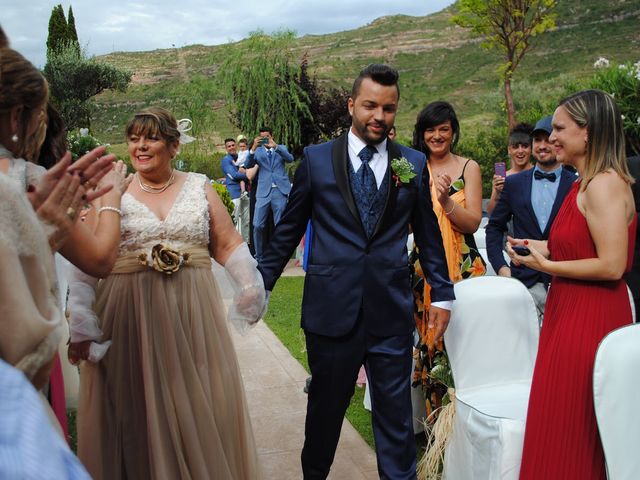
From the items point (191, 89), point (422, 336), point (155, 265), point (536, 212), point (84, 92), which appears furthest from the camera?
point (84, 92)

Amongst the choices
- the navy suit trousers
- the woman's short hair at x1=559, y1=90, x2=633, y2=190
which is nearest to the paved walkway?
the navy suit trousers

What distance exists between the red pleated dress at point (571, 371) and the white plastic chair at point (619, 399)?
18 cm

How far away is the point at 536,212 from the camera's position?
446cm

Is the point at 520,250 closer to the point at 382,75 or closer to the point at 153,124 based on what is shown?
the point at 382,75

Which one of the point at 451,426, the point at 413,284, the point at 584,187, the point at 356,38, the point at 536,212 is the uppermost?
the point at 356,38

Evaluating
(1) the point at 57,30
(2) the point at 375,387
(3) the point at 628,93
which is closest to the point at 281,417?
(2) the point at 375,387

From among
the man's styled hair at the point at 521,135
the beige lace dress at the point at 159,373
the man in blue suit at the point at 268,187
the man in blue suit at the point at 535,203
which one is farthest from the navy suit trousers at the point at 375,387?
the man in blue suit at the point at 268,187

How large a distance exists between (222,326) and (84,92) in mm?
32597

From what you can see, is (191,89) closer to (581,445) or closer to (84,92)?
(84,92)

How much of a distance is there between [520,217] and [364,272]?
5.87 ft

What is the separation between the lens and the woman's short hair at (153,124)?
11.0ft

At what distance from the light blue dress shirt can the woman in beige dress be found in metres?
2.09

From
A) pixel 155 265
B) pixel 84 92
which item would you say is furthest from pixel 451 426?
pixel 84 92

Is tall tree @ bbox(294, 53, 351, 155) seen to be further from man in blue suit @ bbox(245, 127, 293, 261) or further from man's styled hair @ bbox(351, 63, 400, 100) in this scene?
man's styled hair @ bbox(351, 63, 400, 100)
